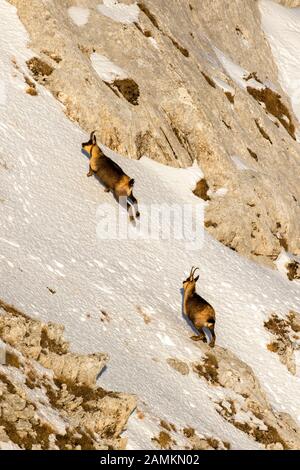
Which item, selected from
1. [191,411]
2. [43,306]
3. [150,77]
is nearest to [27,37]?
[150,77]

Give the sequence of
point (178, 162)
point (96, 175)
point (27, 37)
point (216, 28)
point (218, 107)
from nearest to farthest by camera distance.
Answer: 1. point (96, 175)
2. point (27, 37)
3. point (178, 162)
4. point (218, 107)
5. point (216, 28)

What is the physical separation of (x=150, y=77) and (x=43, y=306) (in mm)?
22703

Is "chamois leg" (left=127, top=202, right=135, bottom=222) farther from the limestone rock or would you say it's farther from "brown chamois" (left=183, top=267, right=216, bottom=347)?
the limestone rock

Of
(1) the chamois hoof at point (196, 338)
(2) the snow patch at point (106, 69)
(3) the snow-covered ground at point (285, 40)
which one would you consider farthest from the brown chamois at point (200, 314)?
(3) the snow-covered ground at point (285, 40)

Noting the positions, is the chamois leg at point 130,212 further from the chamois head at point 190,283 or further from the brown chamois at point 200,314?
the brown chamois at point 200,314

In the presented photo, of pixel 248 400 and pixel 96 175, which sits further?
pixel 96 175

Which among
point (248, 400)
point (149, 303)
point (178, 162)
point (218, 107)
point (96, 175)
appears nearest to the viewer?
point (248, 400)

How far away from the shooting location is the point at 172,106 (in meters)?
45.4

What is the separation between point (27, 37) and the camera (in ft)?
134

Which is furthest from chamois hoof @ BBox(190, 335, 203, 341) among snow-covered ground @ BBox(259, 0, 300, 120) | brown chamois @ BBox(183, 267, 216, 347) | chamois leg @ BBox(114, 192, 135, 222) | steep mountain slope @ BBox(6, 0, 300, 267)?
snow-covered ground @ BBox(259, 0, 300, 120)

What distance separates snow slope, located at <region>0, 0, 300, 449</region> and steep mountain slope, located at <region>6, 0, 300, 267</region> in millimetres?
1205

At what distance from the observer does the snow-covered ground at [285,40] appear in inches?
2598

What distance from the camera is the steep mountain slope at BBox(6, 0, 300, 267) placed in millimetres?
40688

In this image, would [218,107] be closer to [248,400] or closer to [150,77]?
[150,77]
